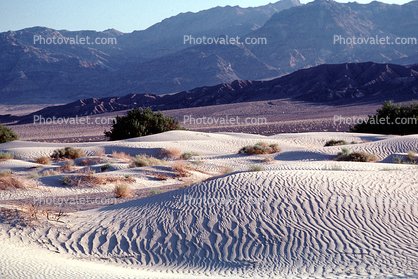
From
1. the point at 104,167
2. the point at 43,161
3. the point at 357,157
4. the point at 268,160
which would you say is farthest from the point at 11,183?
the point at 357,157

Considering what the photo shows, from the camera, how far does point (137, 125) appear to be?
2586 centimetres

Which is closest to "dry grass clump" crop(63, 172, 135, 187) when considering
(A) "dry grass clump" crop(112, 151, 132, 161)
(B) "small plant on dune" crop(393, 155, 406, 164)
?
(A) "dry grass clump" crop(112, 151, 132, 161)

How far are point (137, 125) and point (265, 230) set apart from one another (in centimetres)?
1967

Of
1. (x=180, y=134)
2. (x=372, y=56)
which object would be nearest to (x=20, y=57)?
(x=372, y=56)

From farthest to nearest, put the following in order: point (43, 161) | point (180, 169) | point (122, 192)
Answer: point (43, 161) → point (180, 169) → point (122, 192)

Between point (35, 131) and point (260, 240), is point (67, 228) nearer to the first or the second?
point (260, 240)

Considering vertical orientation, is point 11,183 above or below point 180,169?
above

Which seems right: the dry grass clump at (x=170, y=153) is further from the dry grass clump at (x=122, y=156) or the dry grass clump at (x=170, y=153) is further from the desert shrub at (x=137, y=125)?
the desert shrub at (x=137, y=125)

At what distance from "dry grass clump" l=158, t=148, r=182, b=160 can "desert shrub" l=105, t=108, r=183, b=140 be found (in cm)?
712

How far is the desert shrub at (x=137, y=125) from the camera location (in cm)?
2595

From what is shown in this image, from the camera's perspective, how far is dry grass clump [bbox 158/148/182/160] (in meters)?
18.5

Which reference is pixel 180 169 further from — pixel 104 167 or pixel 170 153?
pixel 170 153

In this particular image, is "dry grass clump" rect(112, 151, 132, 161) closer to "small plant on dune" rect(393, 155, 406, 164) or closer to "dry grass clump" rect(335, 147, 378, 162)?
"dry grass clump" rect(335, 147, 378, 162)

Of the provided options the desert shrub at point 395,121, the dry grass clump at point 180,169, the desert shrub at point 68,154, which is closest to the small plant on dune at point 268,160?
the dry grass clump at point 180,169
